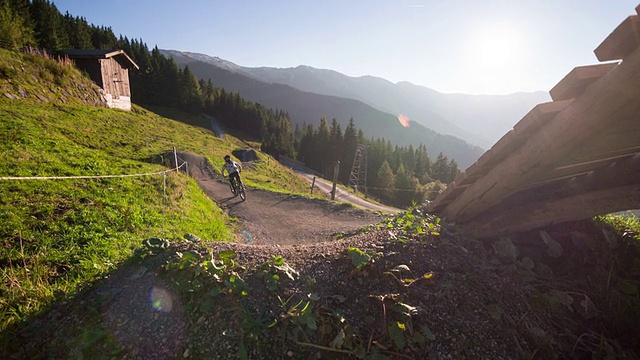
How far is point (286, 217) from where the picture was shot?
1194cm

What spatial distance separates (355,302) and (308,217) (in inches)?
367

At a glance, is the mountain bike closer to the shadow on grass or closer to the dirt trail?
the dirt trail

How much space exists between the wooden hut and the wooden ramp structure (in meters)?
32.9

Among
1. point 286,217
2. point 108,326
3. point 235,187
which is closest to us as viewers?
point 108,326

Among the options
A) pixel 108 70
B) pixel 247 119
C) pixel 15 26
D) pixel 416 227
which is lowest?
pixel 247 119

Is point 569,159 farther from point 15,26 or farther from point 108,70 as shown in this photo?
point 15,26

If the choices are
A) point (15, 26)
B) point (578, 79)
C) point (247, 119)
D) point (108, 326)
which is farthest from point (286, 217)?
point (247, 119)

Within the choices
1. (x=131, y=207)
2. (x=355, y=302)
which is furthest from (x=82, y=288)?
(x=131, y=207)

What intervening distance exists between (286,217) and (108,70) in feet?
91.7

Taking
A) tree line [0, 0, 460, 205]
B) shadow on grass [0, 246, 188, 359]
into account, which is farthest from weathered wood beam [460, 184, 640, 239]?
tree line [0, 0, 460, 205]

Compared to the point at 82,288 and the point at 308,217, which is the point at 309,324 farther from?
the point at 308,217

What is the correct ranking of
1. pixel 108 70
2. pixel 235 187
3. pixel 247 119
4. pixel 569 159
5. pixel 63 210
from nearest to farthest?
pixel 569 159, pixel 63 210, pixel 235 187, pixel 108 70, pixel 247 119

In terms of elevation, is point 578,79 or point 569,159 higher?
point 578,79

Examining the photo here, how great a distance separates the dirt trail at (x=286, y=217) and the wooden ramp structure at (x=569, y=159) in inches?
199
